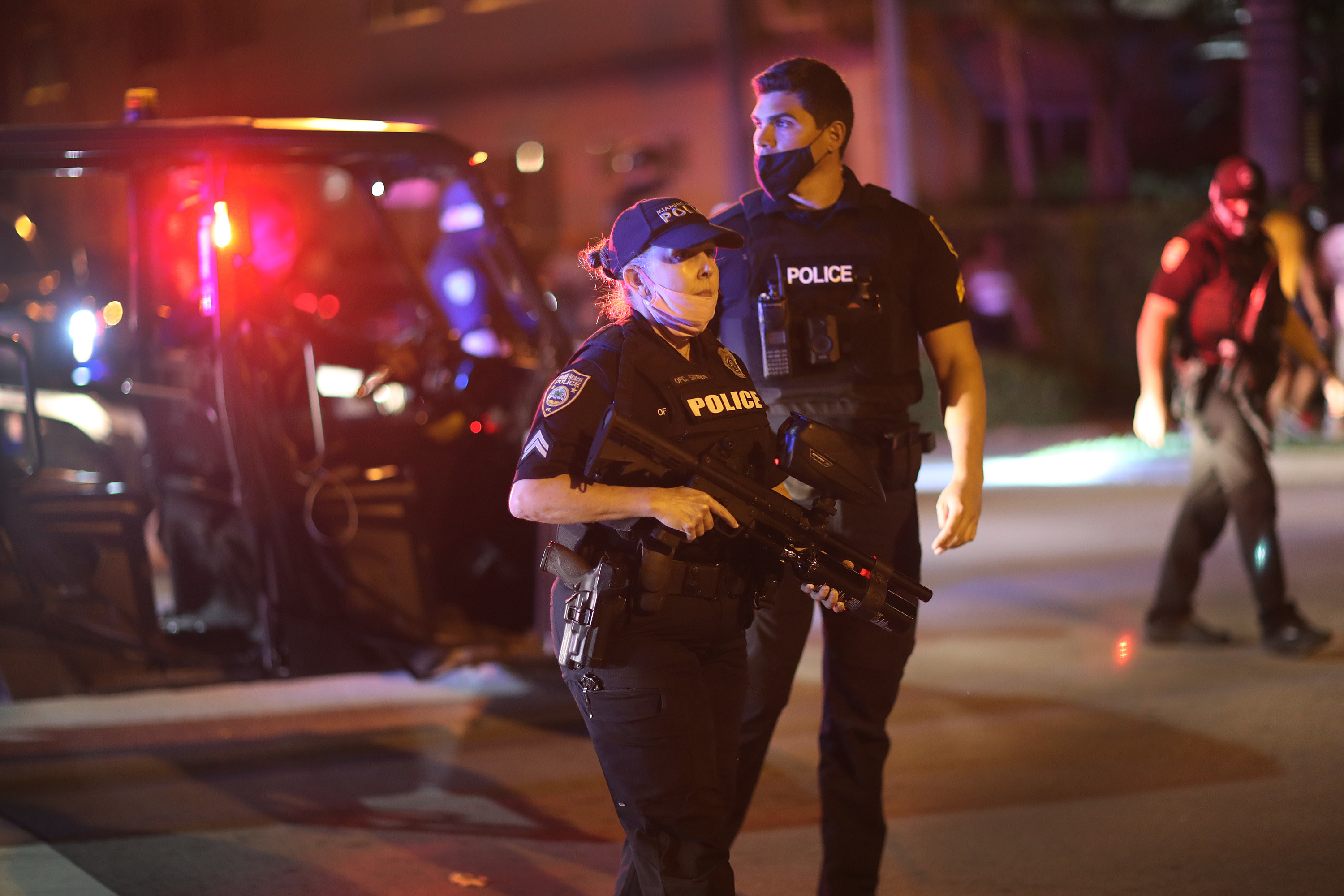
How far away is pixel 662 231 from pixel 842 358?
2.82 feet

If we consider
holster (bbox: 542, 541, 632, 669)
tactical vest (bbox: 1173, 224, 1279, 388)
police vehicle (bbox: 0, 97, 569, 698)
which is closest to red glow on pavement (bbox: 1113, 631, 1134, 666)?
tactical vest (bbox: 1173, 224, 1279, 388)

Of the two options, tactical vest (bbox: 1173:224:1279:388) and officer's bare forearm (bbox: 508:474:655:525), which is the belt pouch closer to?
officer's bare forearm (bbox: 508:474:655:525)

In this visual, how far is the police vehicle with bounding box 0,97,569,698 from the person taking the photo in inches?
201

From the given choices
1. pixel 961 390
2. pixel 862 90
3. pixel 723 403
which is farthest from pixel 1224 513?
pixel 862 90

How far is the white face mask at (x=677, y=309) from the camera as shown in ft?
10.1

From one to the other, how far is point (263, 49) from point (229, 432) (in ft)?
92.0

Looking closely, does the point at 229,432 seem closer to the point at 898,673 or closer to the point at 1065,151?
the point at 898,673

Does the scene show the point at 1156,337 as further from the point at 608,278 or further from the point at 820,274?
the point at 608,278

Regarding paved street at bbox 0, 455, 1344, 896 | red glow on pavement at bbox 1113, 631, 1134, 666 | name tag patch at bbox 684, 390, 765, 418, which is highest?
name tag patch at bbox 684, 390, 765, 418

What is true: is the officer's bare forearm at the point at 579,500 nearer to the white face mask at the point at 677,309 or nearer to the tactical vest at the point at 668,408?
the tactical vest at the point at 668,408

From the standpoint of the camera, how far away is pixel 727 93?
16.2 m

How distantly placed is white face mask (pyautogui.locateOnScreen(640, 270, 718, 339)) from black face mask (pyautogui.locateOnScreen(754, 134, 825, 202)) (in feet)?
2.28

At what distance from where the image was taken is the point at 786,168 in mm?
3717

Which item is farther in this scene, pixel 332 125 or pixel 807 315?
pixel 332 125
